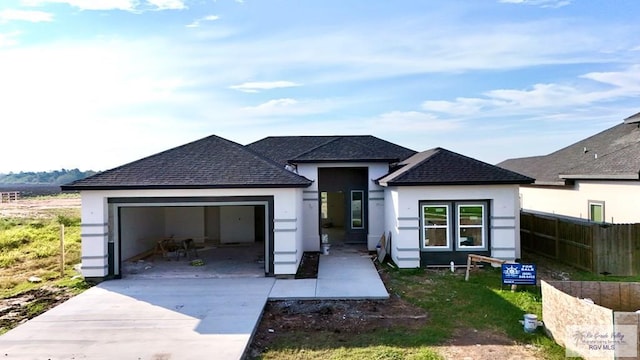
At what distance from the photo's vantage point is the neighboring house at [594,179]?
13578 mm

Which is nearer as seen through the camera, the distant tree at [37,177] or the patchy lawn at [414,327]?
the patchy lawn at [414,327]

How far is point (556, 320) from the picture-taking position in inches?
281

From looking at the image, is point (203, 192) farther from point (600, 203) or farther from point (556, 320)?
point (600, 203)

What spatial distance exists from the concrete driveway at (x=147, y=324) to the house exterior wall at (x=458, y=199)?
181 inches

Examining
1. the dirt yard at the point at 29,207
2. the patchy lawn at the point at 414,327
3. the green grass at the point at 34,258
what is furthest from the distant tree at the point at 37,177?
the patchy lawn at the point at 414,327

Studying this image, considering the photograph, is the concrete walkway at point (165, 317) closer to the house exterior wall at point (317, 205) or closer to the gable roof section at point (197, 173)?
the gable roof section at point (197, 173)

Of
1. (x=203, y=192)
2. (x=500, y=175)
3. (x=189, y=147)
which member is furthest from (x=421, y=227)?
(x=189, y=147)

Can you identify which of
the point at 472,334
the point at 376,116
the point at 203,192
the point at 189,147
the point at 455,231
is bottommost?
the point at 472,334

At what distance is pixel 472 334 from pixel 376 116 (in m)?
17.8

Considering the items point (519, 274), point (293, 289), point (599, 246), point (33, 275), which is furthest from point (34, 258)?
point (599, 246)

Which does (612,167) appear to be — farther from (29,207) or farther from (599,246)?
(29,207)

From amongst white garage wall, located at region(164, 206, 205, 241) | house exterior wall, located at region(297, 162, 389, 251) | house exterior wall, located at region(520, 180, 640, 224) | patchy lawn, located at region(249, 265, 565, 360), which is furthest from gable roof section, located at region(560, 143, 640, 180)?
white garage wall, located at region(164, 206, 205, 241)

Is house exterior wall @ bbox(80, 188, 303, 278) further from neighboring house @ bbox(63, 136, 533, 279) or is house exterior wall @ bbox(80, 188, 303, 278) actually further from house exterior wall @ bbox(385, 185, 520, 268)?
house exterior wall @ bbox(385, 185, 520, 268)

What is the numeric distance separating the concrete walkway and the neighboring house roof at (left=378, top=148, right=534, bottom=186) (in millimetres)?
3161
